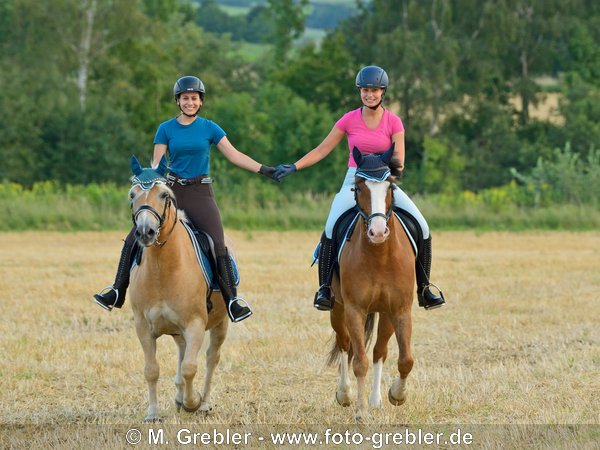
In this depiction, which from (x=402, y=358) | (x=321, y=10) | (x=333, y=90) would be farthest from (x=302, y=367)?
(x=321, y=10)

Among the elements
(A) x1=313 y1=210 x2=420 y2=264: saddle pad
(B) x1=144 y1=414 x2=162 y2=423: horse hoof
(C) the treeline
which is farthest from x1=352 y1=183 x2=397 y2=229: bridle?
(C) the treeline

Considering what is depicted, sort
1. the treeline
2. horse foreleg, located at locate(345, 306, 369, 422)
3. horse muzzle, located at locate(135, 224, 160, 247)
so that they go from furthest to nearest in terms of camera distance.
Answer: the treeline < horse foreleg, located at locate(345, 306, 369, 422) < horse muzzle, located at locate(135, 224, 160, 247)

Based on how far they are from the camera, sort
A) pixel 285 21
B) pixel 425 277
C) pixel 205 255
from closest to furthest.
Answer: pixel 205 255 < pixel 425 277 < pixel 285 21

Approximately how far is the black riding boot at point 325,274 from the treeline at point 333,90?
41991 mm

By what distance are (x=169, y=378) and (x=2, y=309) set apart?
5.39 m

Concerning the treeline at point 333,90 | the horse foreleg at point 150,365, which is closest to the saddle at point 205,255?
the horse foreleg at point 150,365

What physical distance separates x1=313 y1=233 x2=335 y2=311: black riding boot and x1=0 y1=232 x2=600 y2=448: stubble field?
0.85 m

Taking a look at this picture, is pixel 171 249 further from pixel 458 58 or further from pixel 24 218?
pixel 458 58

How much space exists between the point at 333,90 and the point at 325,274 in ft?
174

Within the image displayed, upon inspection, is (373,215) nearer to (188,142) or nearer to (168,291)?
(168,291)

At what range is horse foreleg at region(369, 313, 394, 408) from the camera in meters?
9.35

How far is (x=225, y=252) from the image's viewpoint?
31.1ft

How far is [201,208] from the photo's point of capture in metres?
9.45

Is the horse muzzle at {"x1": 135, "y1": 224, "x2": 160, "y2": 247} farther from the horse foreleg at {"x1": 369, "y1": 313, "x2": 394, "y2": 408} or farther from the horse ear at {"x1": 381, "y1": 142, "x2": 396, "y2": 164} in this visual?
the horse foreleg at {"x1": 369, "y1": 313, "x2": 394, "y2": 408}
